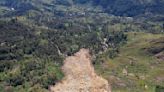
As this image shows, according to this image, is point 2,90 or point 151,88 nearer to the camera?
point 2,90

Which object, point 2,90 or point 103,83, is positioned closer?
point 2,90

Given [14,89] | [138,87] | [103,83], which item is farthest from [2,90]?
[138,87]

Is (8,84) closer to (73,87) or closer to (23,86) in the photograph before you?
(23,86)

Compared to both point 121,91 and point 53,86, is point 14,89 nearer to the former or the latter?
point 53,86

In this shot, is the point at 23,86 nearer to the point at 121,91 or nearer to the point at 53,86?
the point at 53,86

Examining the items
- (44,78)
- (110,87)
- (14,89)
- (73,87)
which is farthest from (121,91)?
(14,89)

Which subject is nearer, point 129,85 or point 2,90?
point 2,90
